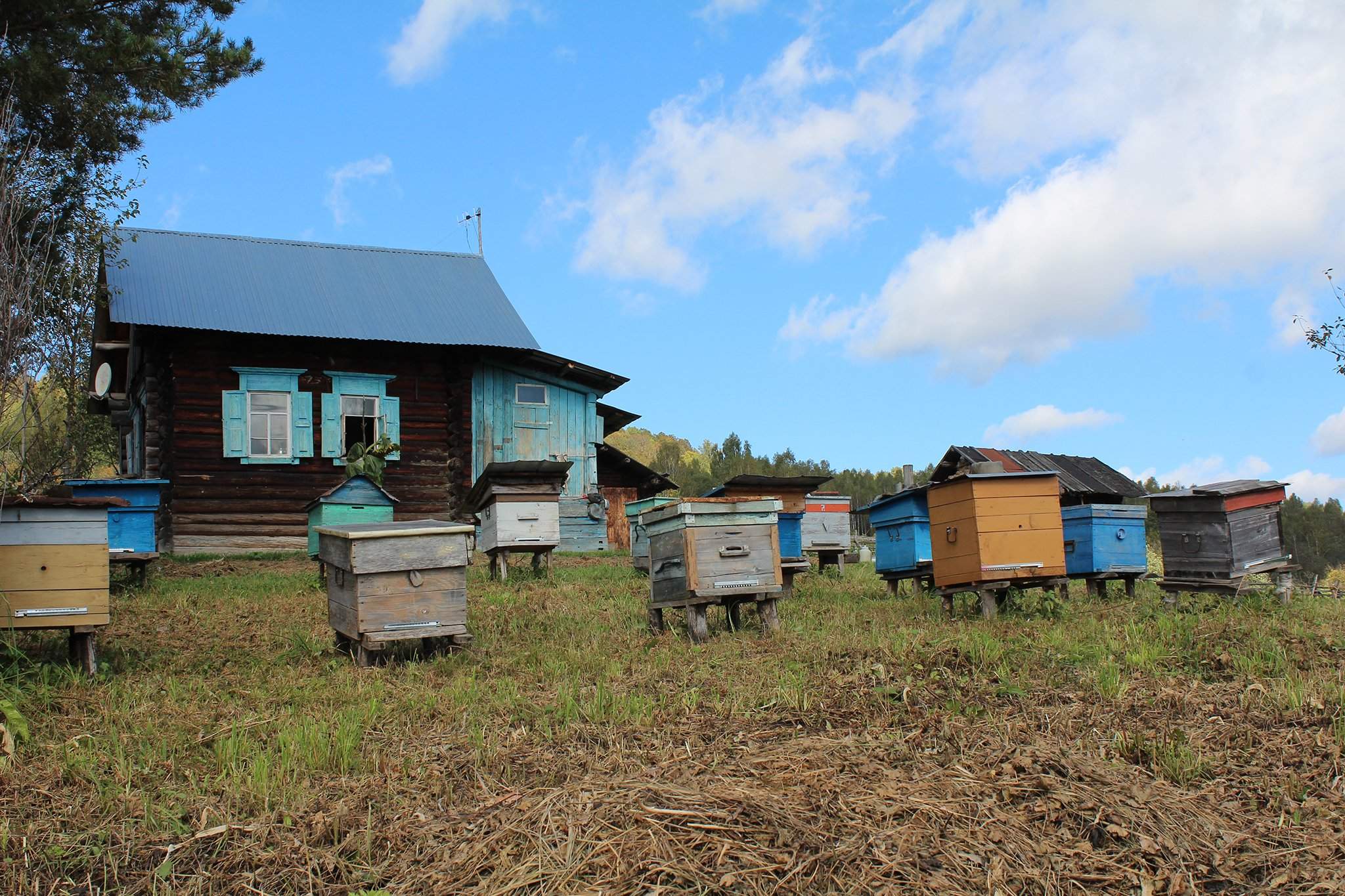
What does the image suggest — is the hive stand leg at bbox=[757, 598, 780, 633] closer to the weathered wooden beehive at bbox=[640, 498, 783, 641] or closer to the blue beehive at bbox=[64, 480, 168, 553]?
the weathered wooden beehive at bbox=[640, 498, 783, 641]

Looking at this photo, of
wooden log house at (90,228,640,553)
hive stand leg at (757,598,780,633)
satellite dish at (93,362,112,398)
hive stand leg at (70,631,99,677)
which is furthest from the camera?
satellite dish at (93,362,112,398)

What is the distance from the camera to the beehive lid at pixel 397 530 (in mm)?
7516

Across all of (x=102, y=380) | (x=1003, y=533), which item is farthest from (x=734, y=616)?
(x=102, y=380)

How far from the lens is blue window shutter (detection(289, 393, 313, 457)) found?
19.8 meters

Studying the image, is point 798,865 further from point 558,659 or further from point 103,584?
point 103,584

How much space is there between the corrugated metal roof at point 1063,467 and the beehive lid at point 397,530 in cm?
873

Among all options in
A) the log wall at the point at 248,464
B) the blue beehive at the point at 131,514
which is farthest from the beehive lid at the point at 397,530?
the log wall at the point at 248,464

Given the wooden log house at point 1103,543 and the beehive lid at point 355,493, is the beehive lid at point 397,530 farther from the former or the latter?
the beehive lid at point 355,493

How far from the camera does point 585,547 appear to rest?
22.5m

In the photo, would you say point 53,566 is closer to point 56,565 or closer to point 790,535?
point 56,565

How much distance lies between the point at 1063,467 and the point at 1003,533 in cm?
687

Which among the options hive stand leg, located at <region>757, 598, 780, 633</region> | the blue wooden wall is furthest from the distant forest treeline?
hive stand leg, located at <region>757, 598, 780, 633</region>

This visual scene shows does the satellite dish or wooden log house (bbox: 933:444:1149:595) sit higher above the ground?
the satellite dish

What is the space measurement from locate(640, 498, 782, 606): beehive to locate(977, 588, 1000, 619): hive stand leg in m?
→ 2.00
